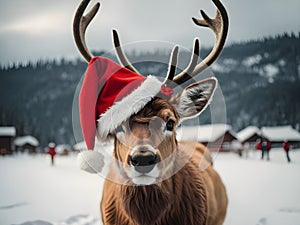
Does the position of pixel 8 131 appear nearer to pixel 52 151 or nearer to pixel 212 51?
pixel 52 151

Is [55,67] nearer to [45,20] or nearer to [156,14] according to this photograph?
[45,20]

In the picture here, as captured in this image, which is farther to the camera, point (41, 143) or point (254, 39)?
point (41, 143)

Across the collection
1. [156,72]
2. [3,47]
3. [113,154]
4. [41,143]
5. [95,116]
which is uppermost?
[3,47]

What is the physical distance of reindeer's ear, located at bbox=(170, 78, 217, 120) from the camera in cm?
157

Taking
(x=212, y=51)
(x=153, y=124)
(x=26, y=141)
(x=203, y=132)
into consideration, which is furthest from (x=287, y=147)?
(x=26, y=141)

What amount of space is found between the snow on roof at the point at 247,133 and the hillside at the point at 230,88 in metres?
0.05

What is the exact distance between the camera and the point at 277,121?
9.39 feet

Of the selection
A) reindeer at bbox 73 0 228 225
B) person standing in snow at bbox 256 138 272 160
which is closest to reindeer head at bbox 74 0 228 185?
reindeer at bbox 73 0 228 225

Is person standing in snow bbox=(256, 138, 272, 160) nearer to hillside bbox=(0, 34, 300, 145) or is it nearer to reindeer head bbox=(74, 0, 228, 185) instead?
hillside bbox=(0, 34, 300, 145)

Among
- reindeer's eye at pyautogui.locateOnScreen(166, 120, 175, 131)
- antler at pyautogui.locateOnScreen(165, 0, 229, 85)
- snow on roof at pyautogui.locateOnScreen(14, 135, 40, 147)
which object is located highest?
antler at pyautogui.locateOnScreen(165, 0, 229, 85)

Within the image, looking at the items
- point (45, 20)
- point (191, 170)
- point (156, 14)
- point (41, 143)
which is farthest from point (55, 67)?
point (191, 170)

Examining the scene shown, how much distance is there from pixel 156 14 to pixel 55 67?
1085 millimetres

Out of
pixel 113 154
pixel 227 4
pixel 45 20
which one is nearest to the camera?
pixel 113 154

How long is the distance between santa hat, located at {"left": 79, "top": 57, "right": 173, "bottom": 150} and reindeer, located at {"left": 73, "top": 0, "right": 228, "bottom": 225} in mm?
32
